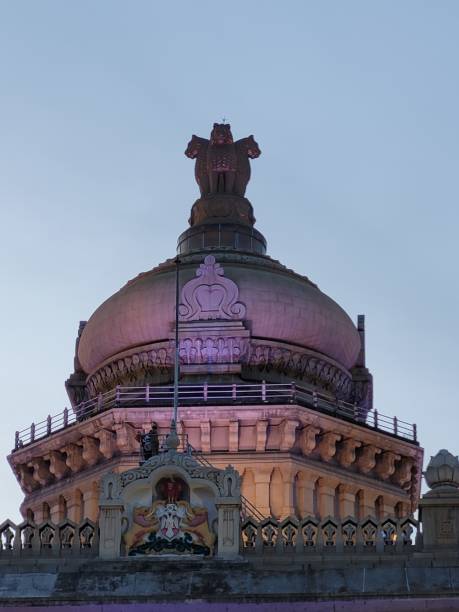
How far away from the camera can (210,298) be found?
218 feet

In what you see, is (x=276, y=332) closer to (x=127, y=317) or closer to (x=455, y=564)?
(x=127, y=317)

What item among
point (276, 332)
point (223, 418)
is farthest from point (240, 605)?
point (276, 332)

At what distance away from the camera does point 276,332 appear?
6656cm

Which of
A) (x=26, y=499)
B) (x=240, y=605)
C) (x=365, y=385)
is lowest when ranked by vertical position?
(x=240, y=605)

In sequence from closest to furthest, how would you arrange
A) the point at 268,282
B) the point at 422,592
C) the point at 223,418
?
the point at 422,592
the point at 223,418
the point at 268,282

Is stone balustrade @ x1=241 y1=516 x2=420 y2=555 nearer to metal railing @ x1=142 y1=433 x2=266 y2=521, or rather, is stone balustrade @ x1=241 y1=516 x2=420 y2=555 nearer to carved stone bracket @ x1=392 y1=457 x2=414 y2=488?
metal railing @ x1=142 y1=433 x2=266 y2=521

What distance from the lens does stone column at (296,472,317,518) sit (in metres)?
62.3

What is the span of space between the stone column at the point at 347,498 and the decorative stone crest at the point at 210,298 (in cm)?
726

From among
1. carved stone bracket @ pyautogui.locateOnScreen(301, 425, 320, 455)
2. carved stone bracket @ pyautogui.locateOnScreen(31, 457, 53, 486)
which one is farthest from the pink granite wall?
carved stone bracket @ pyautogui.locateOnScreen(31, 457, 53, 486)

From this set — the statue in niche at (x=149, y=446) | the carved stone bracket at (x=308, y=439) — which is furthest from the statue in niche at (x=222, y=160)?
the statue in niche at (x=149, y=446)

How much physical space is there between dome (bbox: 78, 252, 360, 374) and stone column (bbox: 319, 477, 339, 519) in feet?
18.8

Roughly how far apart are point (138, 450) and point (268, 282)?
8833mm

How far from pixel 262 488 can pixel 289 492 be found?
0.94 meters

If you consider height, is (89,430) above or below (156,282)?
below
